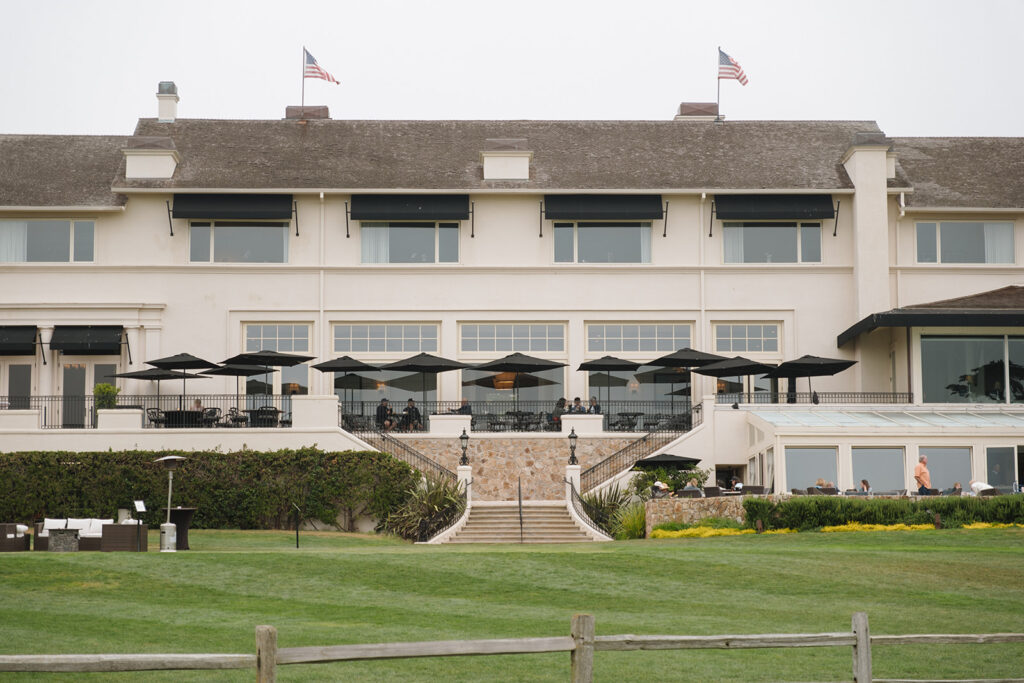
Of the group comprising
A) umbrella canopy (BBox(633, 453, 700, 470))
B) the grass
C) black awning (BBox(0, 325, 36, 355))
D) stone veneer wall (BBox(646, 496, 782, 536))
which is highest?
black awning (BBox(0, 325, 36, 355))

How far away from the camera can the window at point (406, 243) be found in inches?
1635

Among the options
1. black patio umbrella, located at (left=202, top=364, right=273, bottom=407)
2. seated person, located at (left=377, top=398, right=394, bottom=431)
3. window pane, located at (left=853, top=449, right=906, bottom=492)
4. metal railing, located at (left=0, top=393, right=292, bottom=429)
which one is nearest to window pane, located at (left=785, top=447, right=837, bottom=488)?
window pane, located at (left=853, top=449, right=906, bottom=492)

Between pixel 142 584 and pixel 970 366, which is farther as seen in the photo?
pixel 970 366

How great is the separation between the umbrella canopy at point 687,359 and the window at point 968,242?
8897 millimetres

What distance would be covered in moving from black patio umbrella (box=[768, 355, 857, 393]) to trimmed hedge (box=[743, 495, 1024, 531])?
9.18 m

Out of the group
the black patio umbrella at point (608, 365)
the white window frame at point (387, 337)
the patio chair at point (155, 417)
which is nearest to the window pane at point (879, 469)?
the black patio umbrella at point (608, 365)

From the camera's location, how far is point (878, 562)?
73.4ft

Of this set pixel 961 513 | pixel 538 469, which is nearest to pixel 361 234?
pixel 538 469

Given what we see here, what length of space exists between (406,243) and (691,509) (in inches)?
619

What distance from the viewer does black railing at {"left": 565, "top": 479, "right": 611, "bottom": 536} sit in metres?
31.1

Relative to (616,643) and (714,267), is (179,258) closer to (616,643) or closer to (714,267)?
(714,267)

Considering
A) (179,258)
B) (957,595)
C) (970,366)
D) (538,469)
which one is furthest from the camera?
(179,258)

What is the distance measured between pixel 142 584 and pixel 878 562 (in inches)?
460

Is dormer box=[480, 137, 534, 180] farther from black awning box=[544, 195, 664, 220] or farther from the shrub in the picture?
the shrub
